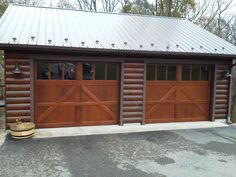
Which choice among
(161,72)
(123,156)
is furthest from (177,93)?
(123,156)

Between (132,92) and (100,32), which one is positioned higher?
(100,32)

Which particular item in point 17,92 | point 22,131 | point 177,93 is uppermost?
point 17,92

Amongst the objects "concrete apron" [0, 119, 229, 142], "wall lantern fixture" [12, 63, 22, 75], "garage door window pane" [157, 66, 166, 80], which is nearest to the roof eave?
"wall lantern fixture" [12, 63, 22, 75]

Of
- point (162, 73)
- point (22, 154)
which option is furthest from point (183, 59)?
point (22, 154)

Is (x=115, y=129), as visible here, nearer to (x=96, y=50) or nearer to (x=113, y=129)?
(x=113, y=129)

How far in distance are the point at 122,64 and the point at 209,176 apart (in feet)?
13.0

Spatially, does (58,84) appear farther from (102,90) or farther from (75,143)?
(75,143)

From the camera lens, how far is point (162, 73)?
7660mm

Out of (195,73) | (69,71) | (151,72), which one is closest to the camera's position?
(69,71)

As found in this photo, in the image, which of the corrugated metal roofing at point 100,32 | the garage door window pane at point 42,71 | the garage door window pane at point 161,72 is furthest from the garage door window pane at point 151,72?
the garage door window pane at point 42,71

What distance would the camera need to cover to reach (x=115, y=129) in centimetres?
692

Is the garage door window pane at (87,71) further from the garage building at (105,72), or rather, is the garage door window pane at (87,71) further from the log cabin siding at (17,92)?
the log cabin siding at (17,92)

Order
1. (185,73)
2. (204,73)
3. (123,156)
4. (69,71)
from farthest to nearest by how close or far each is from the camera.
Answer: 1. (204,73)
2. (185,73)
3. (69,71)
4. (123,156)

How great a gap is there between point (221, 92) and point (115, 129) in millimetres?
3872
